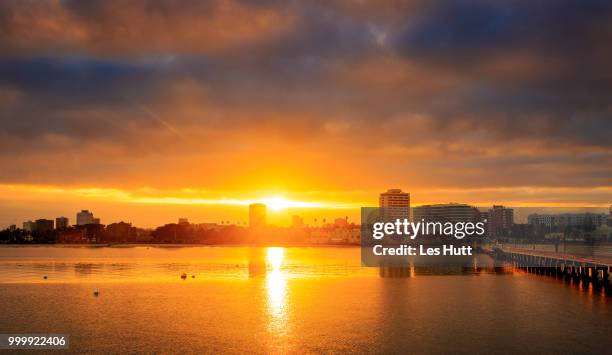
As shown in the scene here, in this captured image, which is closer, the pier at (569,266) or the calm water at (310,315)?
the calm water at (310,315)

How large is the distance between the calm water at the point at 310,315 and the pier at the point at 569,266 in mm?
5853

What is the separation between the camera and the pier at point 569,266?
95500mm

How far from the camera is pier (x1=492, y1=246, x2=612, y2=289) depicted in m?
95.5

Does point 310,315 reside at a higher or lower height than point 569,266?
lower

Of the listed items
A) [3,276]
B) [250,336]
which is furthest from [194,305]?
[3,276]

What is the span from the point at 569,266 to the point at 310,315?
2744 inches

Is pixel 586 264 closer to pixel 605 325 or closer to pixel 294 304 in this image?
pixel 605 325

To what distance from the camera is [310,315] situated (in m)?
64.6

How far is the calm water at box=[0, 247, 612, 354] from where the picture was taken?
49344 millimetres

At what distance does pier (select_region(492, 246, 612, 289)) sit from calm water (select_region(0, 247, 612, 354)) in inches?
230

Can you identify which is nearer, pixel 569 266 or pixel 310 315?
pixel 310 315

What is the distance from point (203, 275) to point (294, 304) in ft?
162

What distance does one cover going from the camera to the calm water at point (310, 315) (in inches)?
1943

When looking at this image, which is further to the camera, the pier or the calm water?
the pier
